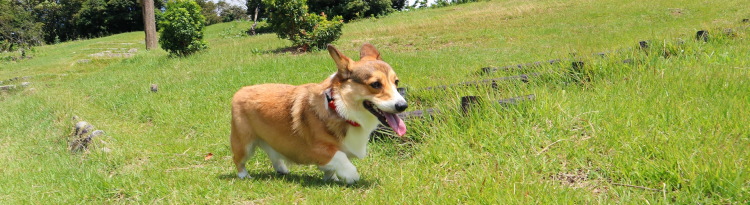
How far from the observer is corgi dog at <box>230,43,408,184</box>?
3213 millimetres

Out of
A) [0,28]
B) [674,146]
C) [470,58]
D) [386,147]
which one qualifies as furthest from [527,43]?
[0,28]

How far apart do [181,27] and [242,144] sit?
1051 cm

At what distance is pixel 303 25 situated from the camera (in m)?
13.8

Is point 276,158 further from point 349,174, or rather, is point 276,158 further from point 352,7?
point 352,7

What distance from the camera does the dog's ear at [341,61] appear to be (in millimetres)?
3285

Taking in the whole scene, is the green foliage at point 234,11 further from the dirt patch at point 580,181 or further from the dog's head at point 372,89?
the dirt patch at point 580,181

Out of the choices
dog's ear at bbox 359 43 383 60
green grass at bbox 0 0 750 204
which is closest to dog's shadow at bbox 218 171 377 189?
green grass at bbox 0 0 750 204

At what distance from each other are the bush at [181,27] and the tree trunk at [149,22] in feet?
18.7

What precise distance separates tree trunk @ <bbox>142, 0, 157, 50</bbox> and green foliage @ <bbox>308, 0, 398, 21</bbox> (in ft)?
43.4

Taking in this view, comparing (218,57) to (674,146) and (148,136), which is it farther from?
(674,146)

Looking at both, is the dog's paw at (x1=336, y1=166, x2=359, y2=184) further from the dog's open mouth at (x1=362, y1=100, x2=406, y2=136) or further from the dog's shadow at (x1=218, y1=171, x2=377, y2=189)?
the dog's open mouth at (x1=362, y1=100, x2=406, y2=136)

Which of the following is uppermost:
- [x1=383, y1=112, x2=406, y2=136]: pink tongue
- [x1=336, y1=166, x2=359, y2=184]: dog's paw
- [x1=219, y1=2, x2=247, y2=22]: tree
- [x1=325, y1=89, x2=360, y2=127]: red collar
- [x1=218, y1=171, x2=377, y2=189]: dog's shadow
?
[x1=219, y1=2, x2=247, y2=22]: tree

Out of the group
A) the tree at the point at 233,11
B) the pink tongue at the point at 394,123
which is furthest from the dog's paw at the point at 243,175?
the tree at the point at 233,11

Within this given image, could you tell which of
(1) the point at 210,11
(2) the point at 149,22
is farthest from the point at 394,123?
(1) the point at 210,11
